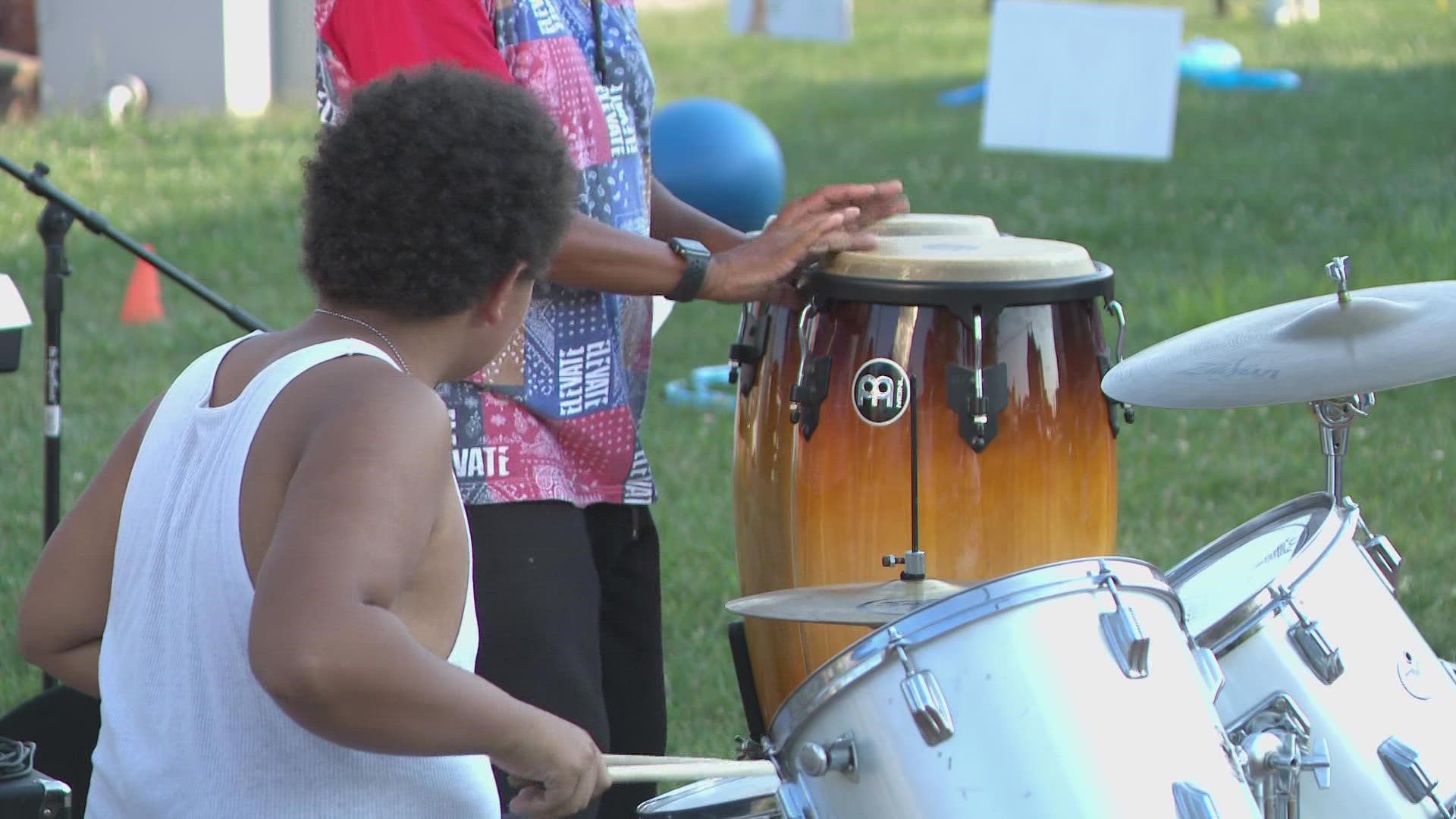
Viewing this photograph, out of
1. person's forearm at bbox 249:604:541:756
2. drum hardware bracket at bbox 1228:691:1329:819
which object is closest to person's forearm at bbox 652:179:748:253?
drum hardware bracket at bbox 1228:691:1329:819

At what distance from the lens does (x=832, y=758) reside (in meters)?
2.02

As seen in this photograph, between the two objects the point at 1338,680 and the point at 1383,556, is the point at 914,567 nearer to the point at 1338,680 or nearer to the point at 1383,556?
the point at 1338,680

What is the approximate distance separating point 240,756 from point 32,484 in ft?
12.6

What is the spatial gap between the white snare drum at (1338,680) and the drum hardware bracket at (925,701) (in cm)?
63

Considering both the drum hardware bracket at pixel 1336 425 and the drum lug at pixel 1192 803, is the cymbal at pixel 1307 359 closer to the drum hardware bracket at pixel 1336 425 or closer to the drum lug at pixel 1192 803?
the drum hardware bracket at pixel 1336 425

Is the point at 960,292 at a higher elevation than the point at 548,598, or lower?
higher

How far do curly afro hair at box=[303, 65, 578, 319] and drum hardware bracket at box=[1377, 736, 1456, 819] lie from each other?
4.84 ft

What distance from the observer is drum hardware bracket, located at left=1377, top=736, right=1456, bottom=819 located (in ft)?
8.27

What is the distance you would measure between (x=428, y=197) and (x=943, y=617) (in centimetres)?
73

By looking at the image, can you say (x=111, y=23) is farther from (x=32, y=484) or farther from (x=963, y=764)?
(x=963, y=764)

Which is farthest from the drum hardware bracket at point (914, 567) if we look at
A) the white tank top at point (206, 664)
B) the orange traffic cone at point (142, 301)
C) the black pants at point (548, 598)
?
the orange traffic cone at point (142, 301)

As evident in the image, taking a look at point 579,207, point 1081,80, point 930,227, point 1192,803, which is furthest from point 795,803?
point 1081,80

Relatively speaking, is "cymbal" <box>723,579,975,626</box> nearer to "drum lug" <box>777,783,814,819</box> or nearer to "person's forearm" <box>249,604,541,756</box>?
"drum lug" <box>777,783,814,819</box>

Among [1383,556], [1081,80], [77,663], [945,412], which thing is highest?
[1081,80]
